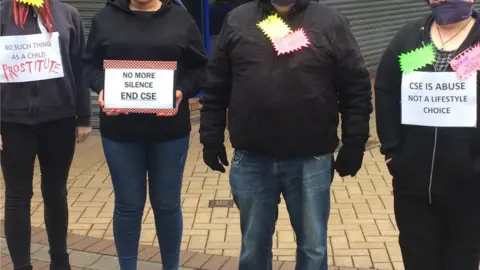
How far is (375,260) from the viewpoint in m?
4.09

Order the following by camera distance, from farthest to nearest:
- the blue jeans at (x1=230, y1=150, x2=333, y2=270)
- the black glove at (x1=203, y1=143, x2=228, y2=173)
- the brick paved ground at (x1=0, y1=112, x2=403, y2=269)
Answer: the brick paved ground at (x1=0, y1=112, x2=403, y2=269) < the black glove at (x1=203, y1=143, x2=228, y2=173) < the blue jeans at (x1=230, y1=150, x2=333, y2=270)

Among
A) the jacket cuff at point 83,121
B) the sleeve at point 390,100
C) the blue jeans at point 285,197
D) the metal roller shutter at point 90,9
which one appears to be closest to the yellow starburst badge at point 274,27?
the sleeve at point 390,100

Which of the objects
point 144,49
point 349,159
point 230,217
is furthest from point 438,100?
point 230,217

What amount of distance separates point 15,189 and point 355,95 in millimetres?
1853

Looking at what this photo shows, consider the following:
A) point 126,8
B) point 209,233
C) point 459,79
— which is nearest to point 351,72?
point 459,79

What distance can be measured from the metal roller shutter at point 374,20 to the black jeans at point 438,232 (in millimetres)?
7677

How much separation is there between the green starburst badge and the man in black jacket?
22 centimetres

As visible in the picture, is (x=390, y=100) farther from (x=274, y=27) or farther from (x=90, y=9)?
(x=90, y=9)

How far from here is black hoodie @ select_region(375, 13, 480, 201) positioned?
8.47ft

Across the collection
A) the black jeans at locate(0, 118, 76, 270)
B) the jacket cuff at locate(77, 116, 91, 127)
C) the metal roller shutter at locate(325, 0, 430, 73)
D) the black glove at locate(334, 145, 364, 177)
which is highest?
the black glove at locate(334, 145, 364, 177)

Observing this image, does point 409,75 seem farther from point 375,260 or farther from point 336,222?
point 336,222


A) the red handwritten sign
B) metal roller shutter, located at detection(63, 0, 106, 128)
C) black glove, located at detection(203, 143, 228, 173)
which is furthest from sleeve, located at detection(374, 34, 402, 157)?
metal roller shutter, located at detection(63, 0, 106, 128)

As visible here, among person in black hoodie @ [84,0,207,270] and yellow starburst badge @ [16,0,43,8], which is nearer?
person in black hoodie @ [84,0,207,270]

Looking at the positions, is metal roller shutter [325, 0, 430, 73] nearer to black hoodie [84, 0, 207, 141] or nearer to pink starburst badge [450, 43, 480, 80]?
black hoodie [84, 0, 207, 141]
